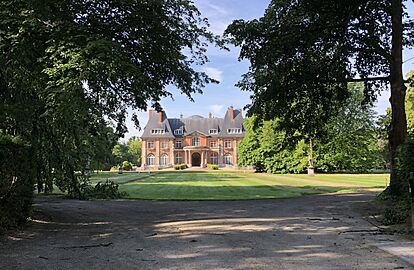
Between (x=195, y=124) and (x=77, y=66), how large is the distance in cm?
9326

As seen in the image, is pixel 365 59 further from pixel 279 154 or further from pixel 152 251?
pixel 279 154

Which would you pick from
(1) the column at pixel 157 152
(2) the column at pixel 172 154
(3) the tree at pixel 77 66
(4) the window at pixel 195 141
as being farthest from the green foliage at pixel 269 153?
(3) the tree at pixel 77 66

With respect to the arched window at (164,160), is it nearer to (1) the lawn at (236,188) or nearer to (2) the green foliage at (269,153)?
(2) the green foliage at (269,153)

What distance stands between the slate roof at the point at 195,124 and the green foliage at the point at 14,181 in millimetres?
88324

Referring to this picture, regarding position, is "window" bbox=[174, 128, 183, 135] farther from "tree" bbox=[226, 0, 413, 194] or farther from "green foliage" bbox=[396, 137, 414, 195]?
"green foliage" bbox=[396, 137, 414, 195]

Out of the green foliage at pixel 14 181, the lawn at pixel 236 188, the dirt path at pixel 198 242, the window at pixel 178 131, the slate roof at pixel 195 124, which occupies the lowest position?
the lawn at pixel 236 188

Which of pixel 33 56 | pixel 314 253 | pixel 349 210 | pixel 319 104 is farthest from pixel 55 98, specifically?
pixel 319 104

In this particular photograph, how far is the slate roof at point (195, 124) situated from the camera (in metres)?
97.9

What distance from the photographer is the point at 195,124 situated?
101 m

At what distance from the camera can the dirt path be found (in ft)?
18.5

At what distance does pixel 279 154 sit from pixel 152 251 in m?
53.0

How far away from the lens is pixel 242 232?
828cm

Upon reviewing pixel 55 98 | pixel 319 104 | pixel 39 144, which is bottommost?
pixel 39 144

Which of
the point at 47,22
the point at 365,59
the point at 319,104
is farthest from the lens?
the point at 319,104
